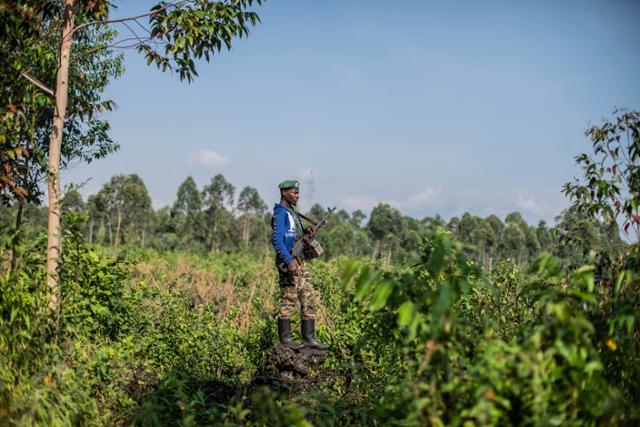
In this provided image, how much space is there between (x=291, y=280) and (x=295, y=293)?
16 centimetres

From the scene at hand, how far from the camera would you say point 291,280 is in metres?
6.54

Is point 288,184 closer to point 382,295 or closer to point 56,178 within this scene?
point 56,178

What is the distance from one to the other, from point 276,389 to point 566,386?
12.3ft

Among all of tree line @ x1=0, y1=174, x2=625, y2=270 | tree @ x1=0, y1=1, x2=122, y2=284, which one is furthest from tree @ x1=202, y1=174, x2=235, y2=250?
tree @ x1=0, y1=1, x2=122, y2=284

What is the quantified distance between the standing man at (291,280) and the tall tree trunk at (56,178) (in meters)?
2.36

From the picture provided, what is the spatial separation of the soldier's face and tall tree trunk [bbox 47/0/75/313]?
2.50m

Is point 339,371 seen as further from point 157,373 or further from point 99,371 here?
point 99,371

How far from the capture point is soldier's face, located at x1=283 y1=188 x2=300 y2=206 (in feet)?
21.4

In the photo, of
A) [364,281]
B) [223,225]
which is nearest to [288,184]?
[364,281]

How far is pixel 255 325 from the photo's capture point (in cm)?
821

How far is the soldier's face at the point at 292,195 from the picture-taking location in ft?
21.4

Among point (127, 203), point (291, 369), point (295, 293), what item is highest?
point (127, 203)

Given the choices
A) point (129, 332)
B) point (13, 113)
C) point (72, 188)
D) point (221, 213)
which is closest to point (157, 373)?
point (129, 332)

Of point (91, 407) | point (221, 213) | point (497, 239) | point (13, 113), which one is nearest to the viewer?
point (91, 407)
